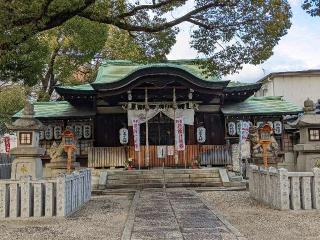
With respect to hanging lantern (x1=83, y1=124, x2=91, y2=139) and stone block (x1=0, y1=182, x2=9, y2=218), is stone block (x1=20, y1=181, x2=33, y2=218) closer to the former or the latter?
stone block (x1=0, y1=182, x2=9, y2=218)

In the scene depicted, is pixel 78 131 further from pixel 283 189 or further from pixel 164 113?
pixel 283 189

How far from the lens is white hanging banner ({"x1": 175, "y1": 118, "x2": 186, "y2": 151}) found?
843 inches

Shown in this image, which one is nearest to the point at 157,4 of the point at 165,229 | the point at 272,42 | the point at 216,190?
the point at 272,42

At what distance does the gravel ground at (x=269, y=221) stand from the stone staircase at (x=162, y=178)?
20.1 ft

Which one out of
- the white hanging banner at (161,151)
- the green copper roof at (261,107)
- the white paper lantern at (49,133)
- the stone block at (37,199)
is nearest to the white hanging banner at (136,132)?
the white hanging banner at (161,151)

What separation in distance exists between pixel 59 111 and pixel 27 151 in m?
10.2

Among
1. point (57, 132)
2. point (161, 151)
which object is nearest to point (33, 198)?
point (161, 151)

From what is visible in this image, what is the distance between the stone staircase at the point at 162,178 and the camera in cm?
1903

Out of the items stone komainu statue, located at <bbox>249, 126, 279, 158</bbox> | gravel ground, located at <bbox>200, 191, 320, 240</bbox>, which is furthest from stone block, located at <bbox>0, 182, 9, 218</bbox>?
stone komainu statue, located at <bbox>249, 126, 279, 158</bbox>

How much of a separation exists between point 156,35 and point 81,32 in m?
13.4

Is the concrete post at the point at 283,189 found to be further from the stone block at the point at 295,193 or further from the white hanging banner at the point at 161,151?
the white hanging banner at the point at 161,151

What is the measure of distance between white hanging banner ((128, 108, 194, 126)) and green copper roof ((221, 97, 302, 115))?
2587 mm

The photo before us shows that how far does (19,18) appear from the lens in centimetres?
1032

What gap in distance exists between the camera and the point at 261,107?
2519 cm
